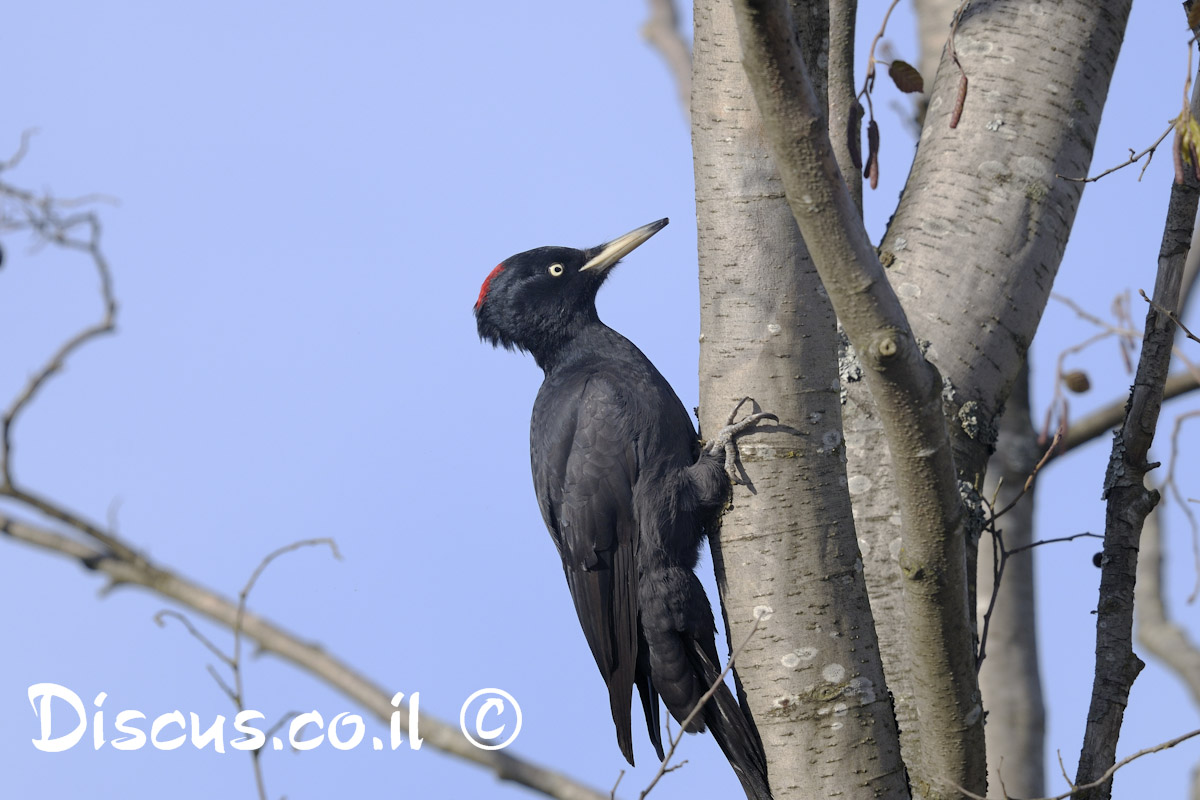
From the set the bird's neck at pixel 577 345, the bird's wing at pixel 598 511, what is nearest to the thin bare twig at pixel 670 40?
the bird's neck at pixel 577 345

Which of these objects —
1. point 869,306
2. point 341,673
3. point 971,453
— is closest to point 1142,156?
point 971,453

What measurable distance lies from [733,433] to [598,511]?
3.15ft

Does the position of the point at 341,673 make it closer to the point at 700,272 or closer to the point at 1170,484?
the point at 700,272

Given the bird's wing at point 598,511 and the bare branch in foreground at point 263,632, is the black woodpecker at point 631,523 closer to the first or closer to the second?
the bird's wing at point 598,511

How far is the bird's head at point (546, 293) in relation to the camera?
397cm

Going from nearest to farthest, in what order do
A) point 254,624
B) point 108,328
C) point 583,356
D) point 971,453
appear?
point 254,624 < point 108,328 < point 971,453 < point 583,356

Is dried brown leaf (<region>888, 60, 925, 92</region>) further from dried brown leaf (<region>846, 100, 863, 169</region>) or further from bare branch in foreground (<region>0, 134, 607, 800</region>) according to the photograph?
bare branch in foreground (<region>0, 134, 607, 800</region>)

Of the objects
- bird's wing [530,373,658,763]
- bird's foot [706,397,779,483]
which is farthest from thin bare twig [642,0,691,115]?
bird's foot [706,397,779,483]

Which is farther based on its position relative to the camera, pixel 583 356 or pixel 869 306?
pixel 583 356

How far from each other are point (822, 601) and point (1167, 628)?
11.9ft

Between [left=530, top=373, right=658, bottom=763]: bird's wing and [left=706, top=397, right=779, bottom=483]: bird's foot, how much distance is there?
2.77ft

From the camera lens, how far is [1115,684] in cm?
226

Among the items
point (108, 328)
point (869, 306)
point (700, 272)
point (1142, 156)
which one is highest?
point (1142, 156)

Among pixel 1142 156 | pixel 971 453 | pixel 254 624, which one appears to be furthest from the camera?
pixel 971 453
